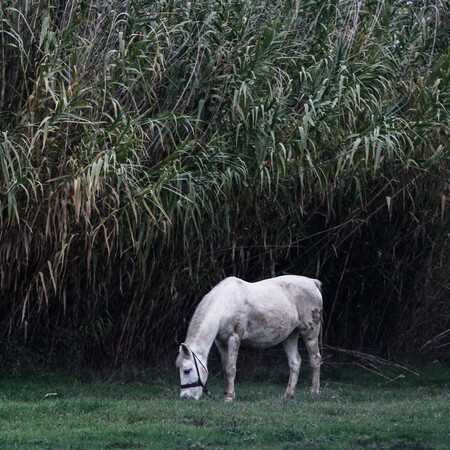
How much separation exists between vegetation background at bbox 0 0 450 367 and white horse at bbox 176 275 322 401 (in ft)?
2.29

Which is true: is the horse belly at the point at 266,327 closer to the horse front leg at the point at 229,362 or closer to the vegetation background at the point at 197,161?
the horse front leg at the point at 229,362

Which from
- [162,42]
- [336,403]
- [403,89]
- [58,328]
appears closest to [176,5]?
[162,42]

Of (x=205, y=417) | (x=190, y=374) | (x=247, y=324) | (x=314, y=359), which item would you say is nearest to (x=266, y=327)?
(x=247, y=324)

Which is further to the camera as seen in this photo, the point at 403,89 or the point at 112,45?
the point at 403,89

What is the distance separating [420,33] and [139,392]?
4.68 m

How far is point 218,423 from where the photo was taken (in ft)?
19.4

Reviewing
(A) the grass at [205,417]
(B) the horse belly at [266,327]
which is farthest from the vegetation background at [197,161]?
(B) the horse belly at [266,327]

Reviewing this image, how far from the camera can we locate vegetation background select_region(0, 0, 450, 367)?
7.39m

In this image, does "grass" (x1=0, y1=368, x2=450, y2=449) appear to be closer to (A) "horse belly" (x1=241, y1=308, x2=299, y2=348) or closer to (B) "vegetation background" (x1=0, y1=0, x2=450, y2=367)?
(A) "horse belly" (x1=241, y1=308, x2=299, y2=348)

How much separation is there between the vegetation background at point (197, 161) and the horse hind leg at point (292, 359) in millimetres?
1005

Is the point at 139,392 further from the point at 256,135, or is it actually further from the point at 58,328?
the point at 256,135

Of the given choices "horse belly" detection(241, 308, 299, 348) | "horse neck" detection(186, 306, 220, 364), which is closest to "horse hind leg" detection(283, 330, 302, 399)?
"horse belly" detection(241, 308, 299, 348)

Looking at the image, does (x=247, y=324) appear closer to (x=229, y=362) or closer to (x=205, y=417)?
(x=229, y=362)

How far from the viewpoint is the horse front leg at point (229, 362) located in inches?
288
